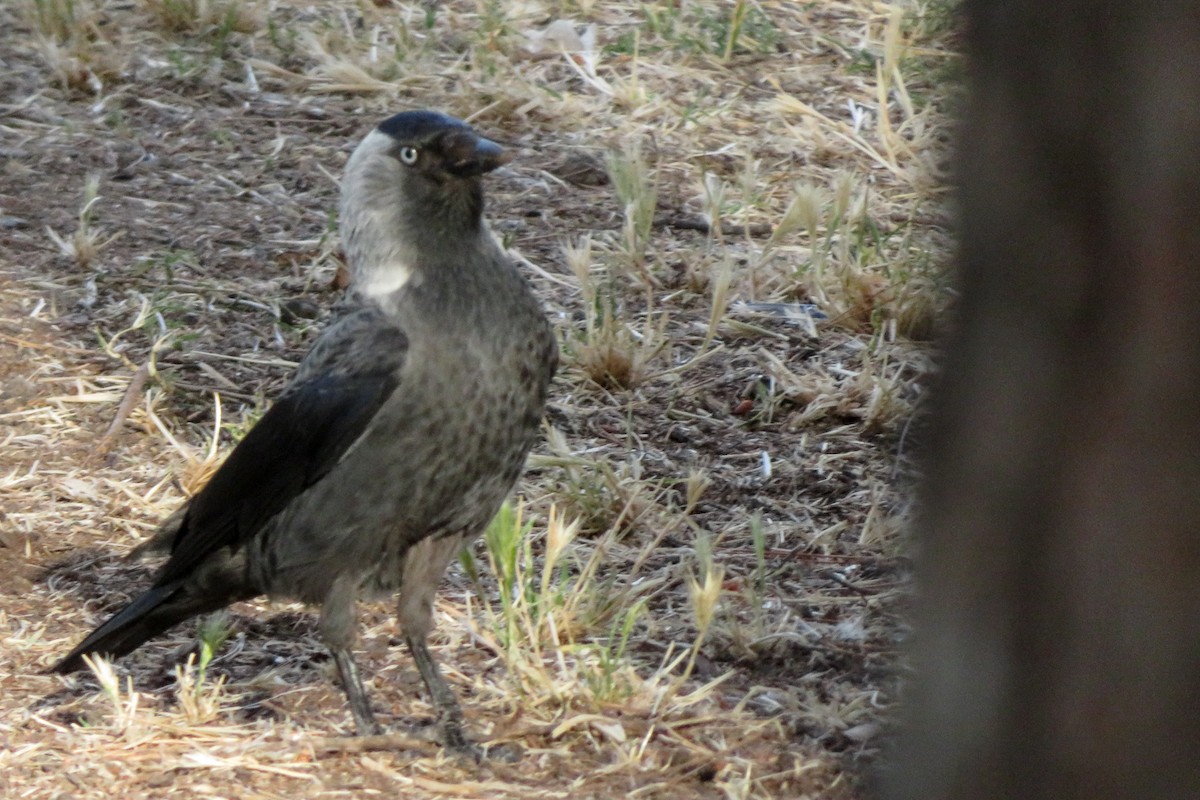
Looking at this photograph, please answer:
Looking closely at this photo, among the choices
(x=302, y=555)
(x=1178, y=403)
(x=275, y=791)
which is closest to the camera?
(x=1178, y=403)

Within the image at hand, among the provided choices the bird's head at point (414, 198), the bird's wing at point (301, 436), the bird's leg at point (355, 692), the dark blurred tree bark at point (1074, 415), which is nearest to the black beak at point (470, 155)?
the bird's head at point (414, 198)

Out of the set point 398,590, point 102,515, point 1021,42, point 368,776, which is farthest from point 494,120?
point 1021,42

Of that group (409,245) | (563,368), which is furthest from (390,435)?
(563,368)

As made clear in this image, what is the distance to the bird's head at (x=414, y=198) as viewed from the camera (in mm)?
3645

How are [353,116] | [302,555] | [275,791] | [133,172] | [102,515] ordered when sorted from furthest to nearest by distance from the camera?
[353,116] → [133,172] → [102,515] → [302,555] → [275,791]

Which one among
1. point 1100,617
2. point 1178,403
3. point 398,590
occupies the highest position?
point 1178,403

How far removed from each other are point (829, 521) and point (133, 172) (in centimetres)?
314

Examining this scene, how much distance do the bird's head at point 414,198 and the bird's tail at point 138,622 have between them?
821 millimetres

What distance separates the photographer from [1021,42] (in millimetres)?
1318

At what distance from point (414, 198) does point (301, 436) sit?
58cm

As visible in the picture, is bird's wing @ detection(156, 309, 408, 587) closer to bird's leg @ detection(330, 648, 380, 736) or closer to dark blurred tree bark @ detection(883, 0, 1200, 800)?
bird's leg @ detection(330, 648, 380, 736)

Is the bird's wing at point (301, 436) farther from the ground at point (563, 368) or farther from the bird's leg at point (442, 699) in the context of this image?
the bird's leg at point (442, 699)

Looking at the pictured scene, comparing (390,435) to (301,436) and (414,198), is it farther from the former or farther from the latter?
(414,198)

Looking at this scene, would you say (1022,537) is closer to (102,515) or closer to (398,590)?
(398,590)
